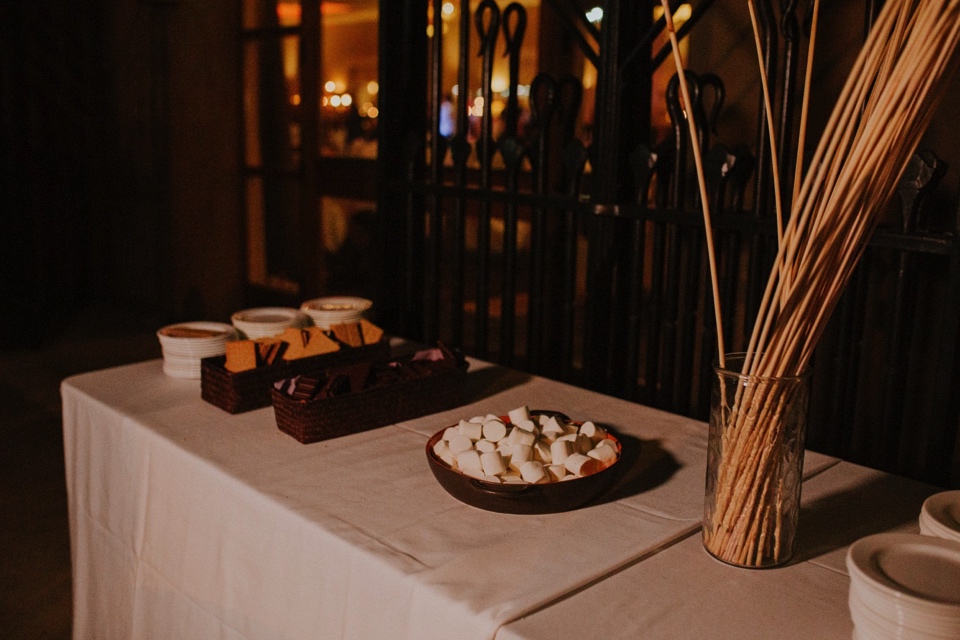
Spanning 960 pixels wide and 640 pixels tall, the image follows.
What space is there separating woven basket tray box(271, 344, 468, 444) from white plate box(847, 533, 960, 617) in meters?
0.80

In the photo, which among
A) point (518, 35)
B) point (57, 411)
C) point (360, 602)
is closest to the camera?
point (360, 602)

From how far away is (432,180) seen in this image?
88.7 inches

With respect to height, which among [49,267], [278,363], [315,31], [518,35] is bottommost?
[49,267]

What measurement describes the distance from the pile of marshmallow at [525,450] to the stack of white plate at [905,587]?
397 mm

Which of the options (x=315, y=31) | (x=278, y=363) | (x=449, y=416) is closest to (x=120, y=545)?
(x=278, y=363)

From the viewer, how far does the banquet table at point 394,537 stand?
3.03 feet

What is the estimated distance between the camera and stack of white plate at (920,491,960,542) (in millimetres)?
919

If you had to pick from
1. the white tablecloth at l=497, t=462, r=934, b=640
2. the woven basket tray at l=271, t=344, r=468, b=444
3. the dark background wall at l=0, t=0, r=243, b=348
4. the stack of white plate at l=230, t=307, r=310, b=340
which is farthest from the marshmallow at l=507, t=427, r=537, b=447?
the dark background wall at l=0, t=0, r=243, b=348

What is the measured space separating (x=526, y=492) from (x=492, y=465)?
55 mm

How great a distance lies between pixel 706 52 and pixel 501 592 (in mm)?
2635

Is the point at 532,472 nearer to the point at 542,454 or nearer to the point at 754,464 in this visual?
the point at 542,454

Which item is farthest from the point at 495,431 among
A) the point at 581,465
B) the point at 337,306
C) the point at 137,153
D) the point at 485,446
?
the point at 137,153

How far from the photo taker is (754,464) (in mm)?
956

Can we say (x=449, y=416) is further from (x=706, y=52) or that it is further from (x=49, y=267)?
(x=49, y=267)
